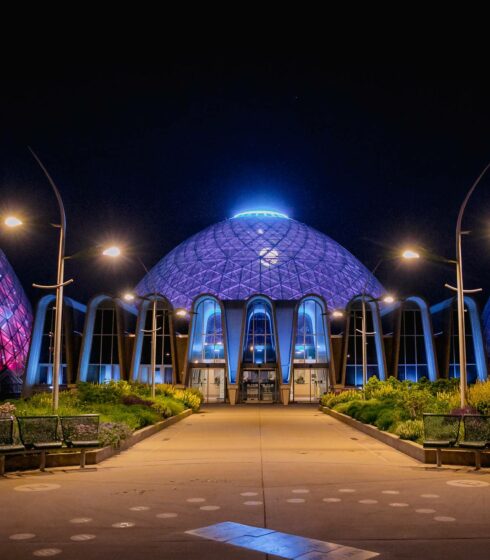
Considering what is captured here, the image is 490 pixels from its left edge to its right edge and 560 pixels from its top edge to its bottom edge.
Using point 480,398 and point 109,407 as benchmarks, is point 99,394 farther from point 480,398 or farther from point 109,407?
point 480,398

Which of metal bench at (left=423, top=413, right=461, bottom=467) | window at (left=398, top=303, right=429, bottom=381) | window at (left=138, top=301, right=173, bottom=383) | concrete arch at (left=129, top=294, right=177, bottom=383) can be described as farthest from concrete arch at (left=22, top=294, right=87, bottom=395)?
metal bench at (left=423, top=413, right=461, bottom=467)

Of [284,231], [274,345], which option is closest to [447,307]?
[274,345]

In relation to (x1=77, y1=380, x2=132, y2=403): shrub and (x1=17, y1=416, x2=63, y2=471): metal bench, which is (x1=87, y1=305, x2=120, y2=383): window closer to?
(x1=77, y1=380, x2=132, y2=403): shrub

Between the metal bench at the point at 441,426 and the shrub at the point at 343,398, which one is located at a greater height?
the shrub at the point at 343,398

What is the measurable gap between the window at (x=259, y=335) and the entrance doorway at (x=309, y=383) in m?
2.84

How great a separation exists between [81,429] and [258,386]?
42.8m

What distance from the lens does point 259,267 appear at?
70.1 meters

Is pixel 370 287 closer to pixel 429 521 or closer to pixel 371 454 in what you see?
pixel 371 454

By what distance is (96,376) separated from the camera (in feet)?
192

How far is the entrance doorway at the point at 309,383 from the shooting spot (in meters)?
58.1

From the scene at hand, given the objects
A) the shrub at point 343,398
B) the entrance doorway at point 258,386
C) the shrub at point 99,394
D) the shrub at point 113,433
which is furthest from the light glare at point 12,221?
the entrance doorway at point 258,386

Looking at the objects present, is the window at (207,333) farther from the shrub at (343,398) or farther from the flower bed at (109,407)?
the flower bed at (109,407)

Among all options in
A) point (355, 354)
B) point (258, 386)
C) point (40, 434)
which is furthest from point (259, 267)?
point (40, 434)

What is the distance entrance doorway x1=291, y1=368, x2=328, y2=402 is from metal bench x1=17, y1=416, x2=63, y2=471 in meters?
44.8
